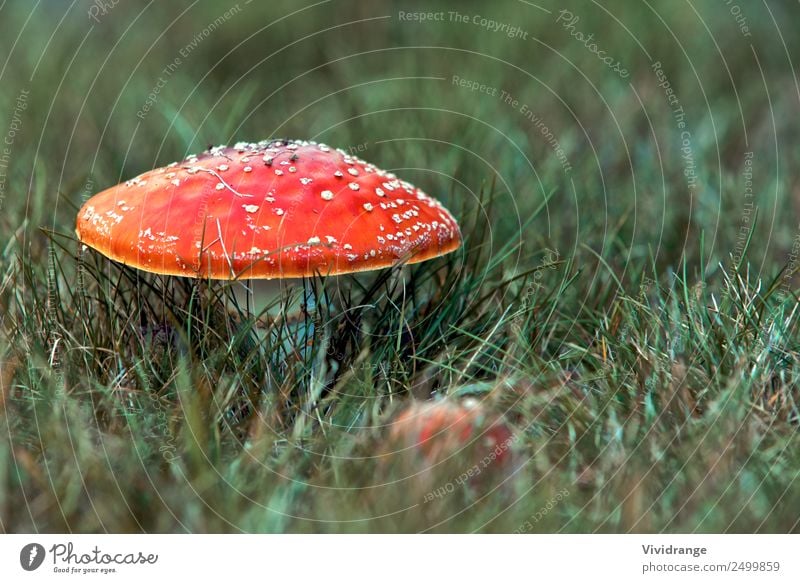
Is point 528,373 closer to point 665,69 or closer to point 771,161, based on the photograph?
point 771,161

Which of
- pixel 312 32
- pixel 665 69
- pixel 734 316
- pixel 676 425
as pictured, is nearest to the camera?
pixel 676 425
